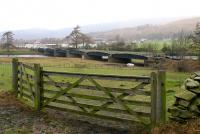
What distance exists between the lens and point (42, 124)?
12055 mm

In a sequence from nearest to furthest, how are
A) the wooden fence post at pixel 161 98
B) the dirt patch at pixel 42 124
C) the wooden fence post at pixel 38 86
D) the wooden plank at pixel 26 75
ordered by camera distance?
the wooden fence post at pixel 161 98 < the dirt patch at pixel 42 124 < the wooden fence post at pixel 38 86 < the wooden plank at pixel 26 75

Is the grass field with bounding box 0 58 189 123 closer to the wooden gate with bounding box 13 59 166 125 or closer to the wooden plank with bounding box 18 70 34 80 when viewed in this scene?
the wooden gate with bounding box 13 59 166 125

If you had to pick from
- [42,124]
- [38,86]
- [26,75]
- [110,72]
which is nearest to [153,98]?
[42,124]

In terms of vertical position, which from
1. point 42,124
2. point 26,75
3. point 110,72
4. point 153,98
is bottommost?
point 110,72

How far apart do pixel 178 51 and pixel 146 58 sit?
1321cm

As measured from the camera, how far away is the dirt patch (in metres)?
11.1

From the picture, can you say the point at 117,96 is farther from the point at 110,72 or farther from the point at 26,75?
the point at 110,72

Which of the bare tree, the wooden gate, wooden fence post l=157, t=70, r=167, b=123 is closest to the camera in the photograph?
wooden fence post l=157, t=70, r=167, b=123

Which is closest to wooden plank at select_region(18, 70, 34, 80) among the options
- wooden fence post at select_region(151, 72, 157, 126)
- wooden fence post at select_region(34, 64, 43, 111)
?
wooden fence post at select_region(34, 64, 43, 111)

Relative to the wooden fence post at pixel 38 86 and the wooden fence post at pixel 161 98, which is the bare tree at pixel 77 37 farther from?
the wooden fence post at pixel 161 98

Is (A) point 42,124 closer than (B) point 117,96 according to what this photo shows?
No

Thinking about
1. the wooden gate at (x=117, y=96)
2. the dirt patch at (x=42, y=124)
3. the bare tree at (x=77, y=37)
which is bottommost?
the dirt patch at (x=42, y=124)

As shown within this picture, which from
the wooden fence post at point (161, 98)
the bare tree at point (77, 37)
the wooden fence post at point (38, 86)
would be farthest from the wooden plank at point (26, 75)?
the bare tree at point (77, 37)

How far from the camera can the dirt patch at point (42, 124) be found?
11125 mm
